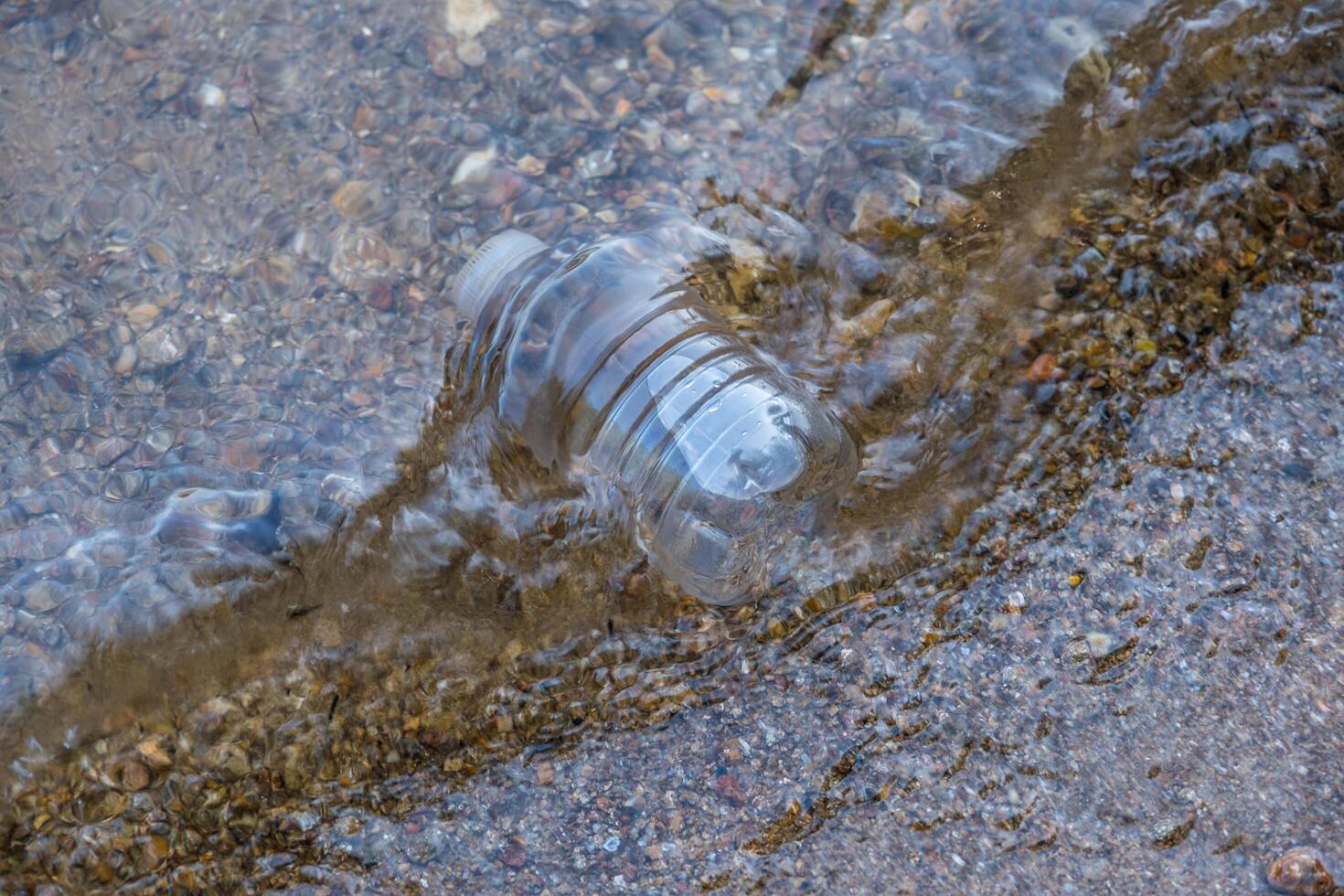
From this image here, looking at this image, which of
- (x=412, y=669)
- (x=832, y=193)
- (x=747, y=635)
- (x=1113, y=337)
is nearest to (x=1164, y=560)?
(x=1113, y=337)

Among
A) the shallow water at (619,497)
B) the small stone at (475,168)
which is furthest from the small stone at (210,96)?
the small stone at (475,168)

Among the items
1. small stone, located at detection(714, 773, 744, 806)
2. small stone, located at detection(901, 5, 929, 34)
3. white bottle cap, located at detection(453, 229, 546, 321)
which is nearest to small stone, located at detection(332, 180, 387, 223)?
white bottle cap, located at detection(453, 229, 546, 321)

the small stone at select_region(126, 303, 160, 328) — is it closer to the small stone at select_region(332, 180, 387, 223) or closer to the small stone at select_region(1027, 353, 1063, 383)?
the small stone at select_region(332, 180, 387, 223)

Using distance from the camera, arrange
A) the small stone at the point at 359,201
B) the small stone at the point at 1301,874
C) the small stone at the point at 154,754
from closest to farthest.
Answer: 1. the small stone at the point at 1301,874
2. the small stone at the point at 154,754
3. the small stone at the point at 359,201

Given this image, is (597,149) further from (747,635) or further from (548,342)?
(747,635)

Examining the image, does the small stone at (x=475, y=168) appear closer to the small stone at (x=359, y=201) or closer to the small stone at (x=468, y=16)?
the small stone at (x=359, y=201)

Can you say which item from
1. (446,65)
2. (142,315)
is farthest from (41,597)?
(446,65)

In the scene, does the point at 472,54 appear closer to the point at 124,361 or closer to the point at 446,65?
the point at 446,65
